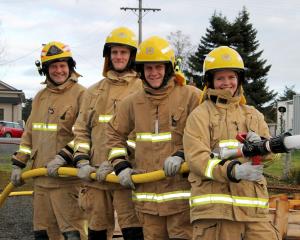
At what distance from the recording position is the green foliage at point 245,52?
43.2m

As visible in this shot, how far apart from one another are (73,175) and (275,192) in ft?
19.3

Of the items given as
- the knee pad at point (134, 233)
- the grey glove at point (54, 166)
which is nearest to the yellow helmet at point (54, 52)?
the grey glove at point (54, 166)

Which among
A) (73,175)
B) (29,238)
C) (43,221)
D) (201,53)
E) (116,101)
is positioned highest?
(201,53)

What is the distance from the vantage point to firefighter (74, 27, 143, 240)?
5074 mm

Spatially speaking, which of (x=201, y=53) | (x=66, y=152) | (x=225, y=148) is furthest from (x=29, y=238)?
(x=201, y=53)

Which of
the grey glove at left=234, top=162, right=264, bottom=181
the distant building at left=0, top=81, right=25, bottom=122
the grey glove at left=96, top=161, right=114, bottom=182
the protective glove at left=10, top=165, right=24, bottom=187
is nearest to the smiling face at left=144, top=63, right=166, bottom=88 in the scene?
the grey glove at left=96, top=161, right=114, bottom=182

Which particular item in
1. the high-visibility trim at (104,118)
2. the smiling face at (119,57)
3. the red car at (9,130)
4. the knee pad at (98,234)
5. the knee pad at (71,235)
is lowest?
the red car at (9,130)

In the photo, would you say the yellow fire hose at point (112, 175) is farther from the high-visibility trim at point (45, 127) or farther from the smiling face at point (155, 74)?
the smiling face at point (155, 74)

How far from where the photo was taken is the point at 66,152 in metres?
5.53

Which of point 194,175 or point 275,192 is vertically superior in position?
point 194,175

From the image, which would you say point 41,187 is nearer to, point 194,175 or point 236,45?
point 194,175

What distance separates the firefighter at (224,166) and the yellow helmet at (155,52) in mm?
513

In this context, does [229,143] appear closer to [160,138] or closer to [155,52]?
[160,138]

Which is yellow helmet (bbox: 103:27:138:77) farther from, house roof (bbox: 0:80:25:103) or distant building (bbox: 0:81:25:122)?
house roof (bbox: 0:80:25:103)
